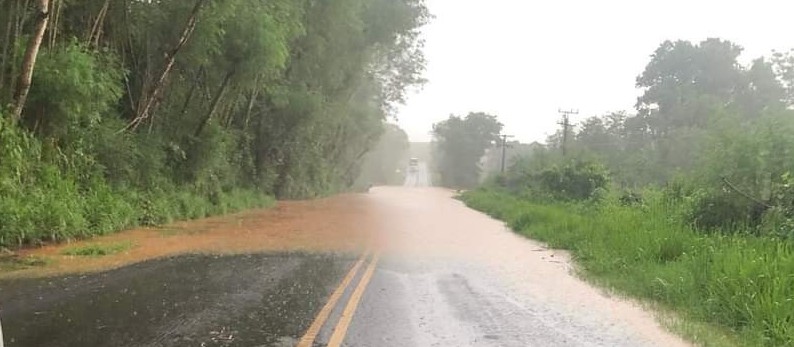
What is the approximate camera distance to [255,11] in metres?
19.2

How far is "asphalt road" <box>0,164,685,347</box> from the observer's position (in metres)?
6.26

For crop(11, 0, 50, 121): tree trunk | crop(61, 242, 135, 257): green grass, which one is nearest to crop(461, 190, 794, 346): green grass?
crop(61, 242, 135, 257): green grass

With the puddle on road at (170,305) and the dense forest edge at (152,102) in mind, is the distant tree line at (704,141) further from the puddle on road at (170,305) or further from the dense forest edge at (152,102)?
the dense forest edge at (152,102)

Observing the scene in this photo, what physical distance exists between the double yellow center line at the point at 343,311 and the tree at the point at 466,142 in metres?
84.3

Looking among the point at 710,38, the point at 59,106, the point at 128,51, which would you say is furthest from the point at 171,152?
the point at 710,38

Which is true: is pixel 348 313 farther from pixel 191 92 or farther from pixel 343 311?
pixel 191 92

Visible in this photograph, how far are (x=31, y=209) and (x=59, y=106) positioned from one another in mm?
2646

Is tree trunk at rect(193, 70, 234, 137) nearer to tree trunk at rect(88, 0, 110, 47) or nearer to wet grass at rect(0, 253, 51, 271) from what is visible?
tree trunk at rect(88, 0, 110, 47)

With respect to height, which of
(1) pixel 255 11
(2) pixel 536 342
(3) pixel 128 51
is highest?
(1) pixel 255 11

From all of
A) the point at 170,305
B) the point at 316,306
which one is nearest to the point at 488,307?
the point at 316,306

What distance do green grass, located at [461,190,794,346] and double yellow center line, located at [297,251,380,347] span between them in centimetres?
359

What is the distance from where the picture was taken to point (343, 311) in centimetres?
751

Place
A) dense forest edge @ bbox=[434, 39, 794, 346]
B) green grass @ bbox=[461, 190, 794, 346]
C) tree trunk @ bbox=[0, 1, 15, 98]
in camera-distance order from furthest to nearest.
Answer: tree trunk @ bbox=[0, 1, 15, 98] < dense forest edge @ bbox=[434, 39, 794, 346] < green grass @ bbox=[461, 190, 794, 346]

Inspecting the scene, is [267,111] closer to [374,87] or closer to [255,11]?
[255,11]
